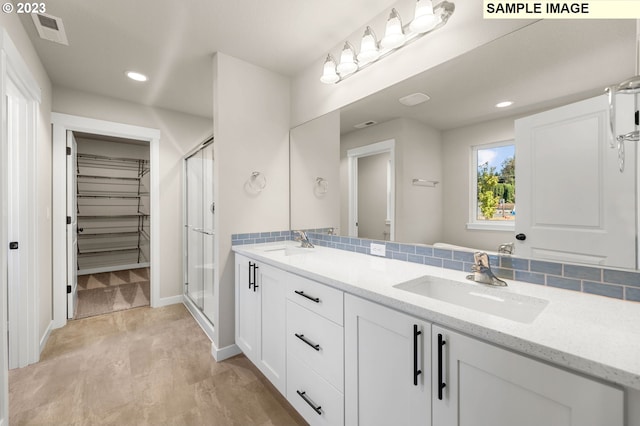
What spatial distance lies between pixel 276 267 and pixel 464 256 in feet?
3.38

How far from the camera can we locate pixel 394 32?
4.96ft

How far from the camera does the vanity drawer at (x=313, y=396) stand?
125cm

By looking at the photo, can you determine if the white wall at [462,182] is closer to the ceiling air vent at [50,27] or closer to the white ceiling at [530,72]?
the white ceiling at [530,72]

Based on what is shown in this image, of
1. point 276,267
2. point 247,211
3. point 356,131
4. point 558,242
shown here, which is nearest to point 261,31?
point 356,131

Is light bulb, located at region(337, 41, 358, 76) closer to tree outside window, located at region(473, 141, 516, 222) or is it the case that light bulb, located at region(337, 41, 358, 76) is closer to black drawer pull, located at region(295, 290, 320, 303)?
tree outside window, located at region(473, 141, 516, 222)

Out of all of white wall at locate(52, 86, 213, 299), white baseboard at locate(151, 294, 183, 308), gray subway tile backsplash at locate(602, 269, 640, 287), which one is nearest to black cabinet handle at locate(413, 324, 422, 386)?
gray subway tile backsplash at locate(602, 269, 640, 287)

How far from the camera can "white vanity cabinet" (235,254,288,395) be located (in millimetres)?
1622

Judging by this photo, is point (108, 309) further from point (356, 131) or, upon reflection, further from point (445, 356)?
point (445, 356)

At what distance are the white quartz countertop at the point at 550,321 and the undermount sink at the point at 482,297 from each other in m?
0.03

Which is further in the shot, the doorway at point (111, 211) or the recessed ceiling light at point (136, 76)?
the doorway at point (111, 211)

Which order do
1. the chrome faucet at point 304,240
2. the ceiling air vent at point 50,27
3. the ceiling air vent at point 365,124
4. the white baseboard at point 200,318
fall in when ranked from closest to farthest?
the ceiling air vent at point 50,27
the ceiling air vent at point 365,124
the chrome faucet at point 304,240
the white baseboard at point 200,318

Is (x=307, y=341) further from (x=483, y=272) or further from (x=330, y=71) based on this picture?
(x=330, y=71)

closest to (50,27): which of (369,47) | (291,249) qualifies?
(369,47)

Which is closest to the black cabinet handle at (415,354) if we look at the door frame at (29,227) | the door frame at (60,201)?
the door frame at (29,227)
